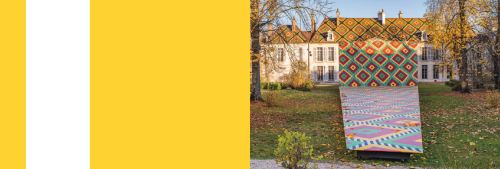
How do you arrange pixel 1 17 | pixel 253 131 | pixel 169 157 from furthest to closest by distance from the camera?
pixel 253 131 → pixel 169 157 → pixel 1 17

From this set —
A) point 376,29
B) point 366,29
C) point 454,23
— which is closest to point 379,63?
point 454,23

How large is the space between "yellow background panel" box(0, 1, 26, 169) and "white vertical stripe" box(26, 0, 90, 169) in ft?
0.05

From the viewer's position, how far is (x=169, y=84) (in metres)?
1.22

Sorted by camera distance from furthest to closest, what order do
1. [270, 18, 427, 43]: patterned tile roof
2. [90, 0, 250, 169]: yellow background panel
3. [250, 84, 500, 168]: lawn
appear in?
[270, 18, 427, 43]: patterned tile roof → [250, 84, 500, 168]: lawn → [90, 0, 250, 169]: yellow background panel

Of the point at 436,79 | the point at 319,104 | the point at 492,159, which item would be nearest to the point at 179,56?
the point at 492,159

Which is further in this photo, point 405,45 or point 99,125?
point 405,45

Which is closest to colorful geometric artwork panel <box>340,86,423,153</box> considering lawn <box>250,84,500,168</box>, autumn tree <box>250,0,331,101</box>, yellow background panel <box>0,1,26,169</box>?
lawn <box>250,84,500,168</box>

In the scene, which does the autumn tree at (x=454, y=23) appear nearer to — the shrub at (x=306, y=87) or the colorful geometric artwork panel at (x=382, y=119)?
the colorful geometric artwork panel at (x=382, y=119)

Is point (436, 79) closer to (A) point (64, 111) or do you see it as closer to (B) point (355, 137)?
(B) point (355, 137)

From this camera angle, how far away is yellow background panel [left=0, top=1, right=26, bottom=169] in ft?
Answer: 3.20

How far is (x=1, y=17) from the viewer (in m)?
0.98

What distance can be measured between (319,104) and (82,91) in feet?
27.8

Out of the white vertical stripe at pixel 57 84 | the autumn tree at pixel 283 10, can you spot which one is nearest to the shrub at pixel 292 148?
the white vertical stripe at pixel 57 84

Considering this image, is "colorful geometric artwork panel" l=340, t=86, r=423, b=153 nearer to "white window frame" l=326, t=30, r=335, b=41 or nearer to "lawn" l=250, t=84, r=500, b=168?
"lawn" l=250, t=84, r=500, b=168
